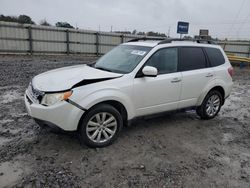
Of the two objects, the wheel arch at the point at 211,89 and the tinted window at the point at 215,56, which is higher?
the tinted window at the point at 215,56

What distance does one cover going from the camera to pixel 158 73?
426 cm

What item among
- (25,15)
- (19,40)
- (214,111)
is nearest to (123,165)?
(214,111)

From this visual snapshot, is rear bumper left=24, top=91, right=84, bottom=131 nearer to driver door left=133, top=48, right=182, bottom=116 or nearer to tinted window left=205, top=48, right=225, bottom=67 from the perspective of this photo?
driver door left=133, top=48, right=182, bottom=116

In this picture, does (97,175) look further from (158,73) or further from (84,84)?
(158,73)

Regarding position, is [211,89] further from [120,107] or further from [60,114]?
[60,114]

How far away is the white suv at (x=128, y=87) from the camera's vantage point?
11.0 feet

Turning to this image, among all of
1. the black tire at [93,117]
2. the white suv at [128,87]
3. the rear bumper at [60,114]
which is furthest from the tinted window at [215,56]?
the rear bumper at [60,114]

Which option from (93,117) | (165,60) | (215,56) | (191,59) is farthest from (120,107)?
(215,56)

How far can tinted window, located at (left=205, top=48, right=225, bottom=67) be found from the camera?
519cm

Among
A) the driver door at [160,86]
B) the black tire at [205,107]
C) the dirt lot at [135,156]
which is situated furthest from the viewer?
the black tire at [205,107]

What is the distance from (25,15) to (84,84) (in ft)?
98.9

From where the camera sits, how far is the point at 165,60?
4.41 metres

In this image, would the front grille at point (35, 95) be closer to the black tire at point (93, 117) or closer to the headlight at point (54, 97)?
the headlight at point (54, 97)

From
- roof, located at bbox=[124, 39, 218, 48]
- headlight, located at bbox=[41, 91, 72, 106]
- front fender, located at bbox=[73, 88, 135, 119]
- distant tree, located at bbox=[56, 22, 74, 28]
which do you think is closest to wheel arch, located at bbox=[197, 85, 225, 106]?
roof, located at bbox=[124, 39, 218, 48]
